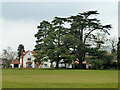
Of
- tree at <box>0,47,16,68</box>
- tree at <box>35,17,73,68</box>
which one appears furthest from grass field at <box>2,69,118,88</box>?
tree at <box>0,47,16,68</box>

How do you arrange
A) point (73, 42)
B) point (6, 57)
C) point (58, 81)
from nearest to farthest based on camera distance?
point (58, 81), point (73, 42), point (6, 57)

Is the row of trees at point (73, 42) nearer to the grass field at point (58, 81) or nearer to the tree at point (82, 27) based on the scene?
the tree at point (82, 27)

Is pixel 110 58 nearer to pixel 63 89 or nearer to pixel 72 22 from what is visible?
pixel 72 22

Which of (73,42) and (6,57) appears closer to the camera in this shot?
(73,42)

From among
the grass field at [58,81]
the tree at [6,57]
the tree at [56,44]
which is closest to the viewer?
the grass field at [58,81]

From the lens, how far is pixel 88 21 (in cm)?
6347

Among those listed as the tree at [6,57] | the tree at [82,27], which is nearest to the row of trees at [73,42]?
the tree at [82,27]

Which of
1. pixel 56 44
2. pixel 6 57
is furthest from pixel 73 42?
pixel 6 57

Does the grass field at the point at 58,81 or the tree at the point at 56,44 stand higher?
the tree at the point at 56,44

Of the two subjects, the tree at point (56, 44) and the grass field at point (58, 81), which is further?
the tree at point (56, 44)

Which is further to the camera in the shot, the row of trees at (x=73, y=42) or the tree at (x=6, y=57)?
the tree at (x=6, y=57)

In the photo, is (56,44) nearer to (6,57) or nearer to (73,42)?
(73,42)

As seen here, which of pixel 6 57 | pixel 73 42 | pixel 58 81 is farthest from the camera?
pixel 6 57

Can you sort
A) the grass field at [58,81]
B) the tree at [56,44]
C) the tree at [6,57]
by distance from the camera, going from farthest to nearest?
the tree at [6,57], the tree at [56,44], the grass field at [58,81]
